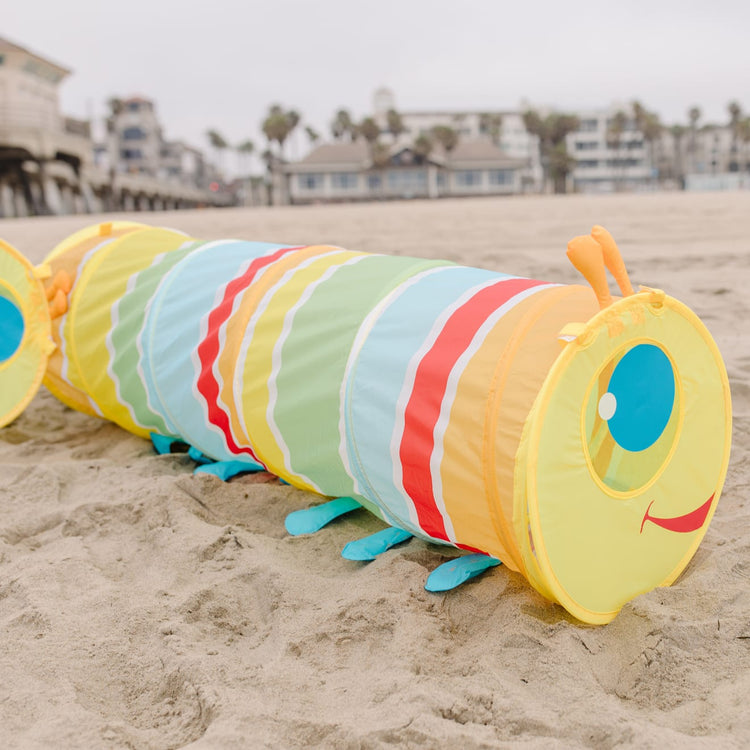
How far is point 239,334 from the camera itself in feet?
9.08

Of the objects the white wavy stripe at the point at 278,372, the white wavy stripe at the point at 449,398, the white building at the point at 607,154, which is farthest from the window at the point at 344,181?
the white wavy stripe at the point at 449,398

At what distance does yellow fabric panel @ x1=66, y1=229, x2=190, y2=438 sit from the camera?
3.41 meters

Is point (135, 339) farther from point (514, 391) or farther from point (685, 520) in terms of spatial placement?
point (685, 520)

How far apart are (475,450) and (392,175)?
5257cm

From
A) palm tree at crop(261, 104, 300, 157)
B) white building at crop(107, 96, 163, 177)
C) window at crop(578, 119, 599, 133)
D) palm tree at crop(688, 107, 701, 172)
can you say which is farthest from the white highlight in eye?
window at crop(578, 119, 599, 133)

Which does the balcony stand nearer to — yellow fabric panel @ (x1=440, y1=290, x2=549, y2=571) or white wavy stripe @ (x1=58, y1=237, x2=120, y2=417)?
white wavy stripe @ (x1=58, y1=237, x2=120, y2=417)

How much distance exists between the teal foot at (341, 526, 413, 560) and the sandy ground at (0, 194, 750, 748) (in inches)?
1.5

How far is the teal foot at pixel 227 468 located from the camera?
2.99 meters

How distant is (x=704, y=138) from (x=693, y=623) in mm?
90074

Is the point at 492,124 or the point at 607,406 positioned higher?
the point at 492,124

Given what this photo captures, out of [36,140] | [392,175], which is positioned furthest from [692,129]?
[36,140]

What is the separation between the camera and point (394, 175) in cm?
5259

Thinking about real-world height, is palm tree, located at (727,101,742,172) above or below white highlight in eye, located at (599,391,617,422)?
above

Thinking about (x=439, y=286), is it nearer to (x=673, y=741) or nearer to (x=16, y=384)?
(x=673, y=741)
